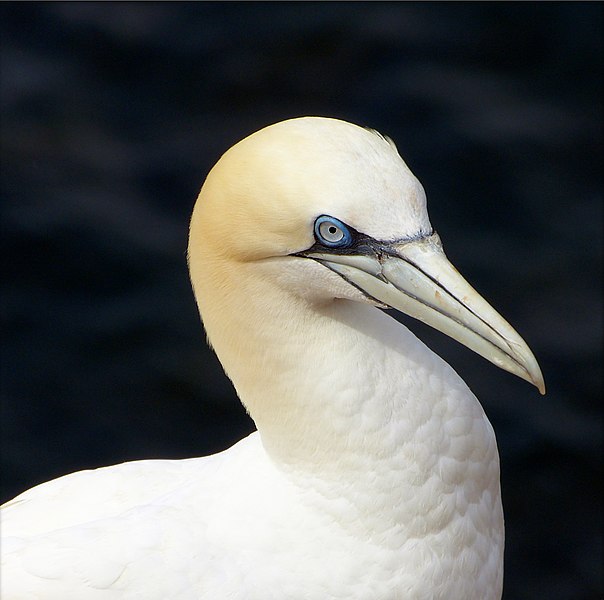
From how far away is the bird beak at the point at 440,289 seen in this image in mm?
3592

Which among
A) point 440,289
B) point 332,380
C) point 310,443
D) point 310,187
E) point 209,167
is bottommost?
point 310,443

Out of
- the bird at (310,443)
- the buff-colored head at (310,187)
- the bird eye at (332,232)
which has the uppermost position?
the buff-colored head at (310,187)

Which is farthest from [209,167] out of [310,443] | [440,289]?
[440,289]

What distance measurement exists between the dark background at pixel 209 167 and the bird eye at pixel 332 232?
3.38 m

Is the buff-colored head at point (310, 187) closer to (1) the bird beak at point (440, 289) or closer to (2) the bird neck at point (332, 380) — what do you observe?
(1) the bird beak at point (440, 289)

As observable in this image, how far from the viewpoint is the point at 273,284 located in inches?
147

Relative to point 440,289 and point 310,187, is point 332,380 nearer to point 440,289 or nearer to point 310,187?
point 440,289

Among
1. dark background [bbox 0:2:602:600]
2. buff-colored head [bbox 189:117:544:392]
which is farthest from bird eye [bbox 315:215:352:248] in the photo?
dark background [bbox 0:2:602:600]

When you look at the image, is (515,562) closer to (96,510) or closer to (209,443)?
(209,443)

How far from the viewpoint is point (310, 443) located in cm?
404

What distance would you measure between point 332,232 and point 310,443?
30.8 inches

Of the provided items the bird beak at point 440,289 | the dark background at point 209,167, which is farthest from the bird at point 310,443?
the dark background at point 209,167

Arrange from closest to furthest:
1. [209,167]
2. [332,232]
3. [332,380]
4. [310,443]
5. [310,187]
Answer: [310,187], [332,232], [332,380], [310,443], [209,167]

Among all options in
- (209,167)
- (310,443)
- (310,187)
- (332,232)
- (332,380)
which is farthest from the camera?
(209,167)
